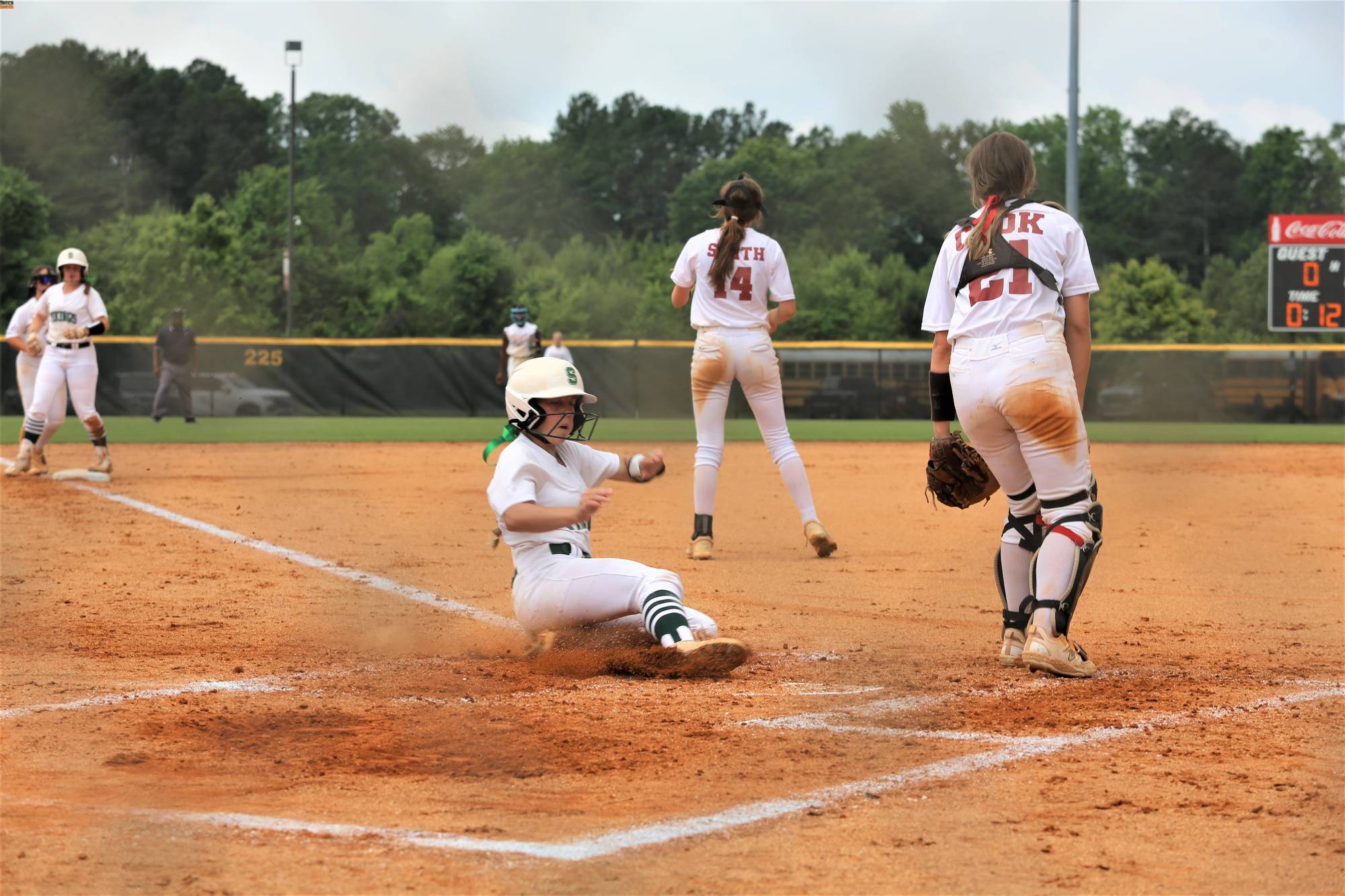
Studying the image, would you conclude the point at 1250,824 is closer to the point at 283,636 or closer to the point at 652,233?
the point at 283,636

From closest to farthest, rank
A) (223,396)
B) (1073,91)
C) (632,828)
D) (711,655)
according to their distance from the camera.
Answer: (632,828) → (711,655) → (1073,91) → (223,396)

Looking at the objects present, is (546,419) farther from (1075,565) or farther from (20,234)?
(20,234)

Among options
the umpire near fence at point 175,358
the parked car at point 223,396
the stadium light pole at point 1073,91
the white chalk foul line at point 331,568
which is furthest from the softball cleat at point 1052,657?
the parked car at point 223,396

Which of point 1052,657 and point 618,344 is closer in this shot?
point 1052,657

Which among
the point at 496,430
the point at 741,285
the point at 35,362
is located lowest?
the point at 496,430

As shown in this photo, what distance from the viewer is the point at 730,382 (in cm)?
707

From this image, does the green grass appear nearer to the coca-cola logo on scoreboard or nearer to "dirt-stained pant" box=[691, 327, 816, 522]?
the coca-cola logo on scoreboard

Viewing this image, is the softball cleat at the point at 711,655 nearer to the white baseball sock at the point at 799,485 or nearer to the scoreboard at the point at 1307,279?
the white baseball sock at the point at 799,485

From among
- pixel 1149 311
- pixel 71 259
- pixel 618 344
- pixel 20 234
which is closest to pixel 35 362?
A: pixel 71 259

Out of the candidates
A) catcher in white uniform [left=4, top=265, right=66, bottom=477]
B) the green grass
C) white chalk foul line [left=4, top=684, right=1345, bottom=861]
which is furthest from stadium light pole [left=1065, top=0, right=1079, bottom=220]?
white chalk foul line [left=4, top=684, right=1345, bottom=861]

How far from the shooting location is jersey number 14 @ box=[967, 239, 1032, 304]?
14.1 feet

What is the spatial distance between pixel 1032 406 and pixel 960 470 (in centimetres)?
61

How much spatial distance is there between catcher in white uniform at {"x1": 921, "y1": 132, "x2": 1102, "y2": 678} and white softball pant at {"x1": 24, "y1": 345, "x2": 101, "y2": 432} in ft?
27.0

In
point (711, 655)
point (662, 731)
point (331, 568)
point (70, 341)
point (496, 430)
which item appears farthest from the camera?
point (496, 430)
